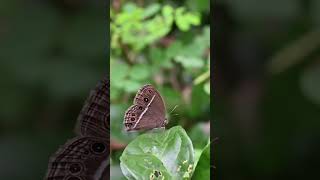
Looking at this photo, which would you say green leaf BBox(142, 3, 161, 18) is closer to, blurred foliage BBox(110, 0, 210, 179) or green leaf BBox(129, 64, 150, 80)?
blurred foliage BBox(110, 0, 210, 179)

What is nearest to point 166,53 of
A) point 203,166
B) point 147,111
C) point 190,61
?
point 190,61

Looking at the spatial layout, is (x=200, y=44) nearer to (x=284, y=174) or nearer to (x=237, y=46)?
(x=237, y=46)

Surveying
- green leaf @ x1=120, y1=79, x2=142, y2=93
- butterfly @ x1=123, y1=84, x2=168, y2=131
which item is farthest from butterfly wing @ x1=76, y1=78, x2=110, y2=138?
green leaf @ x1=120, y1=79, x2=142, y2=93

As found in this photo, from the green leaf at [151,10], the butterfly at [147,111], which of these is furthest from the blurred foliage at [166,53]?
the butterfly at [147,111]

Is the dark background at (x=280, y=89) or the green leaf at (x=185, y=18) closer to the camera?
the dark background at (x=280, y=89)

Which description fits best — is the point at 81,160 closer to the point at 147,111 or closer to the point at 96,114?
the point at 96,114

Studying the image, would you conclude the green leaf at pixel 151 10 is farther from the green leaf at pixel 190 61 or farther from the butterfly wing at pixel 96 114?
the butterfly wing at pixel 96 114
